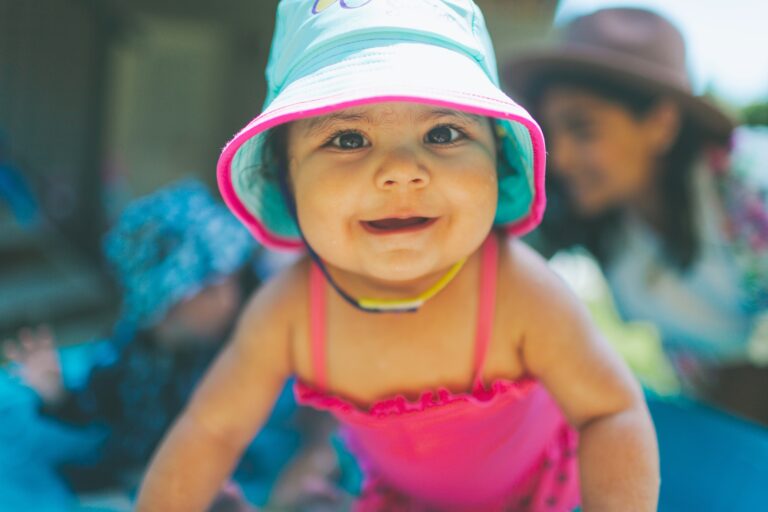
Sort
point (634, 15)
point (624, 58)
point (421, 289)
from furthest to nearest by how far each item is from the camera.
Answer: point (634, 15) → point (624, 58) → point (421, 289)

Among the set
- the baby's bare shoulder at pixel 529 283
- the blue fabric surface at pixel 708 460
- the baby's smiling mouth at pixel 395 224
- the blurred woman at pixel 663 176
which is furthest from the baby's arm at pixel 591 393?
the blurred woman at pixel 663 176

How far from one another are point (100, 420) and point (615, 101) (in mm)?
1516

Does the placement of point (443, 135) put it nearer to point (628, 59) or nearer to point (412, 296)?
point (412, 296)

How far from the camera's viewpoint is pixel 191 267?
1.49 m

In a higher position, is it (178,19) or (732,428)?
(732,428)

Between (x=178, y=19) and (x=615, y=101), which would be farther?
(x=178, y=19)

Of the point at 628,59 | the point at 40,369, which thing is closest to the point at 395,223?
the point at 40,369

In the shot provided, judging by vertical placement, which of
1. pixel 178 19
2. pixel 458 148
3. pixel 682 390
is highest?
pixel 458 148

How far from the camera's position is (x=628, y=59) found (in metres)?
1.75

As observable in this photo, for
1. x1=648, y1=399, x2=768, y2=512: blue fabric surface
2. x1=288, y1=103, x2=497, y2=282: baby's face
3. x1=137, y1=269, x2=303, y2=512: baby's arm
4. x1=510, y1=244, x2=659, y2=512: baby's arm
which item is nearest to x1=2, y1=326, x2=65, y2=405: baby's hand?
x1=137, y1=269, x2=303, y2=512: baby's arm

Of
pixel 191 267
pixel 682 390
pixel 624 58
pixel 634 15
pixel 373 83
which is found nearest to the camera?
pixel 373 83

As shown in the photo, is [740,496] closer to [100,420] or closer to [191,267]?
[191,267]

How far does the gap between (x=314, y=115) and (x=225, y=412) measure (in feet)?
1.43

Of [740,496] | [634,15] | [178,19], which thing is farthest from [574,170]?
[178,19]
